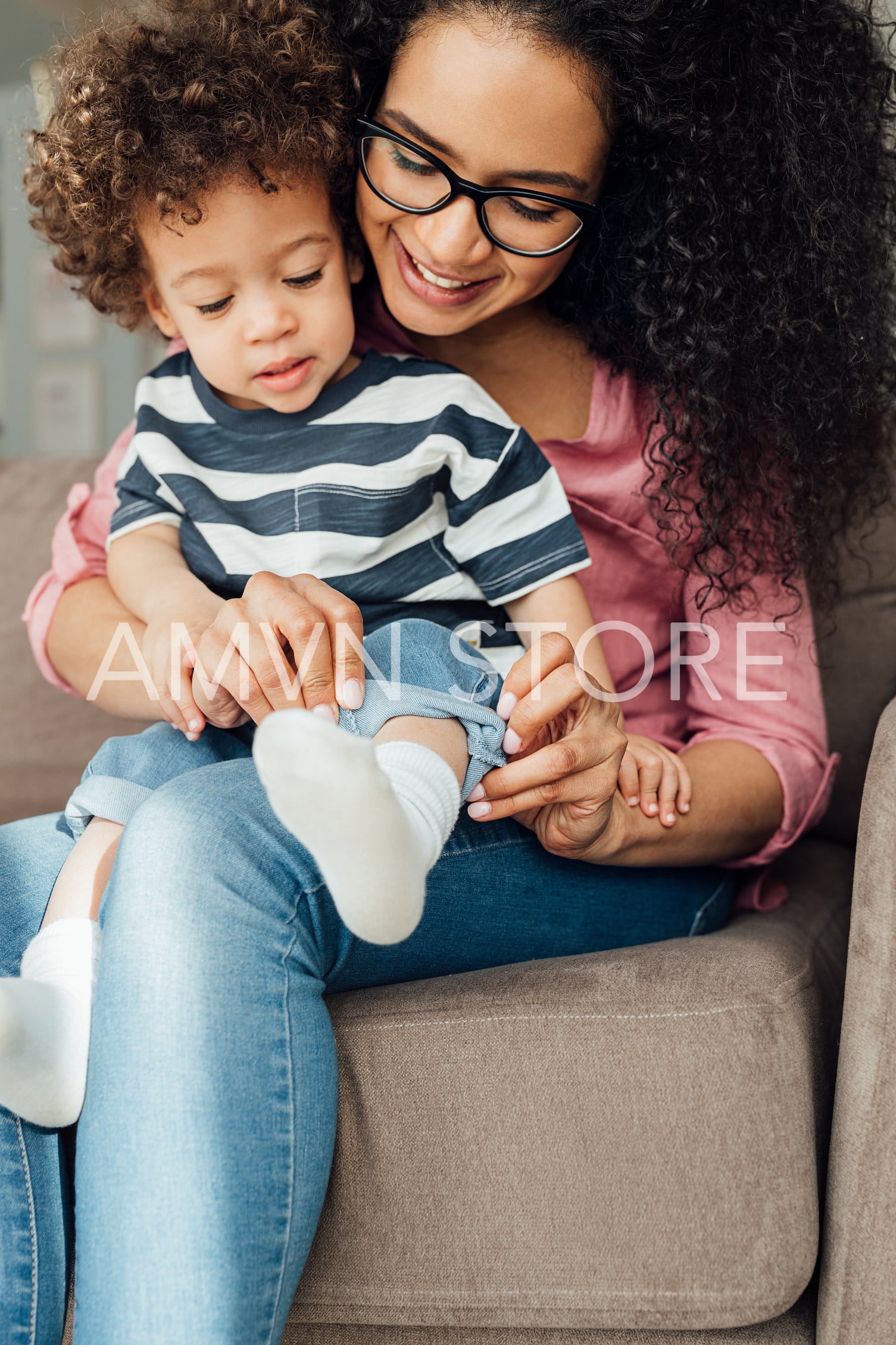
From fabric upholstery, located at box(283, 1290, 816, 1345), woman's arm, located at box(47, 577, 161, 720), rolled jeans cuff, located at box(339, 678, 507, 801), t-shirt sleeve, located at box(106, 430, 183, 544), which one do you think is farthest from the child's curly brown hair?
fabric upholstery, located at box(283, 1290, 816, 1345)

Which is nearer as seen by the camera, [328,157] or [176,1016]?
[176,1016]

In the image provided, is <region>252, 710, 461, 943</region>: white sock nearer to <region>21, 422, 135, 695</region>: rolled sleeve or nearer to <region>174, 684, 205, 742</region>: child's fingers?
<region>174, 684, 205, 742</region>: child's fingers

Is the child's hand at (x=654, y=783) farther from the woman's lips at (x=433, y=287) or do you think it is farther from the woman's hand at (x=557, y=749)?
the woman's lips at (x=433, y=287)

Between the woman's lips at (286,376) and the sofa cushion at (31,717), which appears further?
the sofa cushion at (31,717)

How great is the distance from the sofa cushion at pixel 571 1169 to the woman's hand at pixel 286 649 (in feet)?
0.79

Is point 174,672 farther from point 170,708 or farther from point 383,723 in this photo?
point 383,723

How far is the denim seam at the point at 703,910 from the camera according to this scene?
1.02m

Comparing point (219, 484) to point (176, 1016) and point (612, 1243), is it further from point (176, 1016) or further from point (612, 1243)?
point (612, 1243)

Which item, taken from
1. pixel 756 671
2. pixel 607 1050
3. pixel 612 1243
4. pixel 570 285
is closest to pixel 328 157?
pixel 570 285

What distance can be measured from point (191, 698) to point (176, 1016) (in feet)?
0.90

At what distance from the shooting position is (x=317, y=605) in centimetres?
77

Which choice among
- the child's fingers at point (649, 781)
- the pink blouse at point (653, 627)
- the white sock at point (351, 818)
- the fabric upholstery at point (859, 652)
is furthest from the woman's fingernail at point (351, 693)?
the fabric upholstery at point (859, 652)

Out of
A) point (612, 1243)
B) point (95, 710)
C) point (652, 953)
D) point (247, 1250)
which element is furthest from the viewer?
point (95, 710)

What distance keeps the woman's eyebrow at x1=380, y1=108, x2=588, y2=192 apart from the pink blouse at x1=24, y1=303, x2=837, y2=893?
0.72 feet
